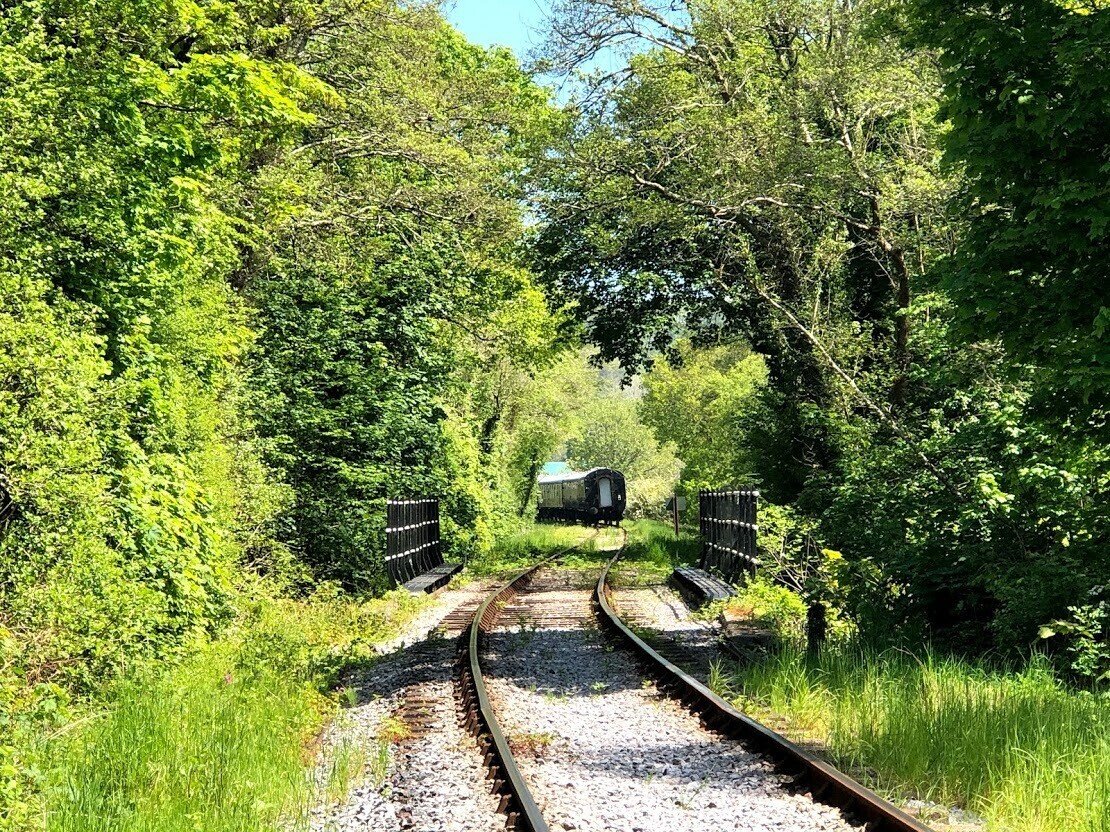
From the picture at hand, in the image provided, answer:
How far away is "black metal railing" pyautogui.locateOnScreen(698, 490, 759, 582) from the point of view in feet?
63.9

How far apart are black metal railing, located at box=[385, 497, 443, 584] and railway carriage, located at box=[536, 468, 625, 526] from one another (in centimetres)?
3351

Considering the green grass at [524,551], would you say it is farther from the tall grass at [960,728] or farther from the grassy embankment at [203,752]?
the tall grass at [960,728]

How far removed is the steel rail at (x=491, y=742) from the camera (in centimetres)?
625

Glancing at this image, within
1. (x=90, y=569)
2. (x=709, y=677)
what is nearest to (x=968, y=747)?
(x=709, y=677)

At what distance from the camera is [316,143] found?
19.6 meters

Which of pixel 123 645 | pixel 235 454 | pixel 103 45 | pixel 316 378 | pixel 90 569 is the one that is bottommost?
pixel 123 645

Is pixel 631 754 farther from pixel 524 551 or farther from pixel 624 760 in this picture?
pixel 524 551

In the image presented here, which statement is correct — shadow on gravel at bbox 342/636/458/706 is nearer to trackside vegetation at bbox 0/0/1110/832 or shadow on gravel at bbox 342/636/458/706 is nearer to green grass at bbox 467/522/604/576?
trackside vegetation at bbox 0/0/1110/832

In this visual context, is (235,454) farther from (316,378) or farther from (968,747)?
(968,747)

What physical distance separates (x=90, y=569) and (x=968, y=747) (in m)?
6.37

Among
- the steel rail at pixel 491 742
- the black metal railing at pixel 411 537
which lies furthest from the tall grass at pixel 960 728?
the black metal railing at pixel 411 537

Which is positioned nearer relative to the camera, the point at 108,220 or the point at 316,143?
the point at 108,220

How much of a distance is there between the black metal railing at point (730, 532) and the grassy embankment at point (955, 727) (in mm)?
9048

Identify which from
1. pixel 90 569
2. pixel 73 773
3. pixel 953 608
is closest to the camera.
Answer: pixel 73 773
